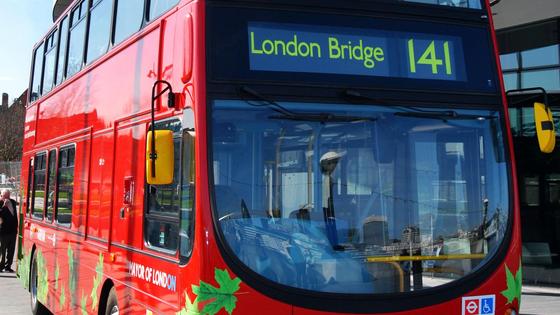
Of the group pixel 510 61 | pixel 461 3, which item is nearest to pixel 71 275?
pixel 461 3

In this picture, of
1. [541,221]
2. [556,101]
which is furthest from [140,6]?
[541,221]

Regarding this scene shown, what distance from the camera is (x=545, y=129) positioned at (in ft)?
14.6

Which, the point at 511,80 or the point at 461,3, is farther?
the point at 511,80

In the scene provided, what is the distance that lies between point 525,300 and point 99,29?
325 inches

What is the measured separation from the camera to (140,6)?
5578 mm

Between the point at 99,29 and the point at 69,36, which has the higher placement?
the point at 69,36

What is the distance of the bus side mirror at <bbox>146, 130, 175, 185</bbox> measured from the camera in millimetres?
3908

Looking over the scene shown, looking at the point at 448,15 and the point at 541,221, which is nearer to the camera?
the point at 448,15

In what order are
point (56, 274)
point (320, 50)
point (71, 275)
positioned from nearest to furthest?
1. point (320, 50)
2. point (71, 275)
3. point (56, 274)

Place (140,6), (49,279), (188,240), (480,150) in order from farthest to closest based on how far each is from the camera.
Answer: (49,279) → (140,6) → (480,150) → (188,240)

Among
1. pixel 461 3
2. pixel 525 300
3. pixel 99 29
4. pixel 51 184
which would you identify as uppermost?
pixel 99 29

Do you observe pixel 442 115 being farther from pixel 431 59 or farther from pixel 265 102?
pixel 265 102

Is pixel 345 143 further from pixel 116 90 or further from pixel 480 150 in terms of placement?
pixel 116 90

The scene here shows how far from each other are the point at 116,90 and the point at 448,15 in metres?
2.99
